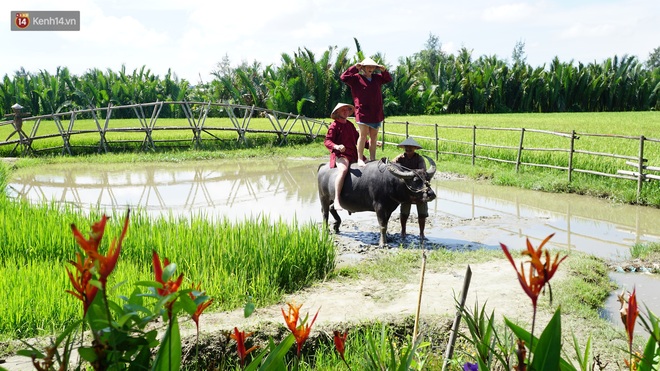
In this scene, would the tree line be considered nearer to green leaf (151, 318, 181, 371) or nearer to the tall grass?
the tall grass

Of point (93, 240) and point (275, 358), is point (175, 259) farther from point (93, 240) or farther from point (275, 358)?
point (93, 240)

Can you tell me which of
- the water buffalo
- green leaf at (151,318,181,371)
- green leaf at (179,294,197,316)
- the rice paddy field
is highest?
green leaf at (179,294,197,316)

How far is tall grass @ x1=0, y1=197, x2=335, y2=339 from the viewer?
3.47 metres

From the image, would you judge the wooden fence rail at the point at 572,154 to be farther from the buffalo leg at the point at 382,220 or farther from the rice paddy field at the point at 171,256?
the buffalo leg at the point at 382,220

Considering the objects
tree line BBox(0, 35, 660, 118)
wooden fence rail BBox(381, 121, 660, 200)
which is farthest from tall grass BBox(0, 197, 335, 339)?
tree line BBox(0, 35, 660, 118)

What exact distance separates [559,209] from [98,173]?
8.73m

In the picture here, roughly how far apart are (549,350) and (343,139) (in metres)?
5.23

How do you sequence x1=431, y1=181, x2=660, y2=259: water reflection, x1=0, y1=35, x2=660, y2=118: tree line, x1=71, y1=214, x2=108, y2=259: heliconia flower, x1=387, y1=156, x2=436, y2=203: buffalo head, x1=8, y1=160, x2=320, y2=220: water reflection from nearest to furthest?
x1=71, y1=214, x2=108, y2=259: heliconia flower
x1=387, y1=156, x2=436, y2=203: buffalo head
x1=431, y1=181, x2=660, y2=259: water reflection
x1=8, y1=160, x2=320, y2=220: water reflection
x1=0, y1=35, x2=660, y2=118: tree line

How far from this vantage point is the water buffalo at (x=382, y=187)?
558 cm

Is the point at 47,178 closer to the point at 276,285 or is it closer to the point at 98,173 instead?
the point at 98,173

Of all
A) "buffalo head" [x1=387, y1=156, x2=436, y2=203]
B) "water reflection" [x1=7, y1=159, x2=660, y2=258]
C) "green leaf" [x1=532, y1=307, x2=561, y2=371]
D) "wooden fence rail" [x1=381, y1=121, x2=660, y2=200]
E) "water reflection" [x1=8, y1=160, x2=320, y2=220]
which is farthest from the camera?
"water reflection" [x1=8, y1=160, x2=320, y2=220]

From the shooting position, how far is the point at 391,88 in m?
26.4

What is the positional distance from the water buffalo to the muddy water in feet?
2.29

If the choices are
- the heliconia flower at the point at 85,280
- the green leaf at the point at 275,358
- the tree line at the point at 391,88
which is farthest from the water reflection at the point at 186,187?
the tree line at the point at 391,88
